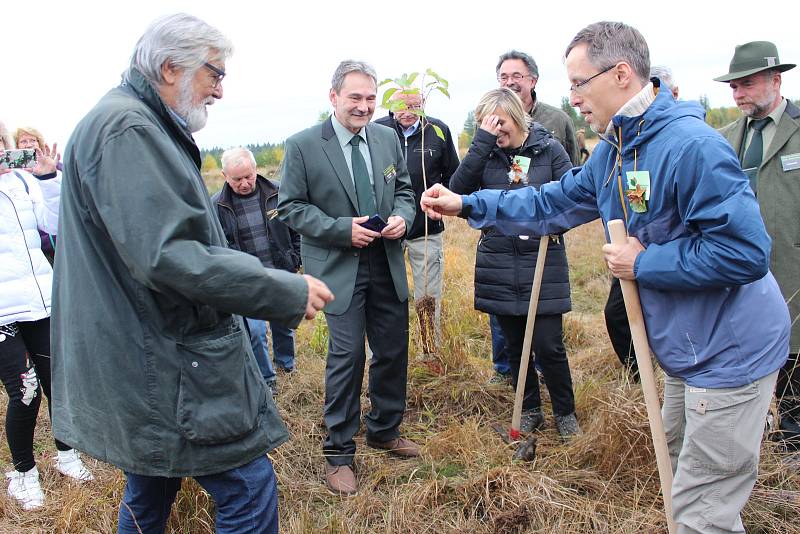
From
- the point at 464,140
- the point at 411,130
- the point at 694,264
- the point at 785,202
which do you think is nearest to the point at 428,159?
the point at 411,130

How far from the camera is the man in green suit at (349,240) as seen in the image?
348cm

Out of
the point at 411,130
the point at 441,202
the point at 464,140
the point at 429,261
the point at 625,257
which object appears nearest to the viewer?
the point at 625,257

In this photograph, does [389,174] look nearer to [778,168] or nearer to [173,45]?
[173,45]

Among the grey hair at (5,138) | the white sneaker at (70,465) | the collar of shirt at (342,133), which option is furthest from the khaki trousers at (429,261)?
the grey hair at (5,138)

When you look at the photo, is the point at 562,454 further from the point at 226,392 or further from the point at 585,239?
the point at 585,239

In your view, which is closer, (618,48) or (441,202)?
(618,48)

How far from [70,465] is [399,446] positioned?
1.89 metres

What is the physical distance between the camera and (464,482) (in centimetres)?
316

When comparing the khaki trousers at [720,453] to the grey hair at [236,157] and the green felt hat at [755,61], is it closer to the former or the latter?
the green felt hat at [755,61]

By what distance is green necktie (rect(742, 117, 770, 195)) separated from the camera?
3648mm

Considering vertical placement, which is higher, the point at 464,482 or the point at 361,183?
the point at 361,183

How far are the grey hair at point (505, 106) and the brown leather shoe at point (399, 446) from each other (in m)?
2.00

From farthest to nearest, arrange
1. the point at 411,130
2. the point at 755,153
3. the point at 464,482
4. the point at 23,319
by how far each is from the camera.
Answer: the point at 411,130
the point at 755,153
the point at 23,319
the point at 464,482

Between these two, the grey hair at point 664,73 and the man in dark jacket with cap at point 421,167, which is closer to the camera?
the grey hair at point 664,73
